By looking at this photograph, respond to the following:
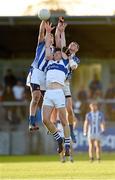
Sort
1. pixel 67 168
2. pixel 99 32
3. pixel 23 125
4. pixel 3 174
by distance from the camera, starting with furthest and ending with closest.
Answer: pixel 99 32 < pixel 23 125 < pixel 67 168 < pixel 3 174

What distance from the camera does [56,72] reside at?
22.2 m

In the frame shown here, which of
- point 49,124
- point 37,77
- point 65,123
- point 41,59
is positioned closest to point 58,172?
point 65,123

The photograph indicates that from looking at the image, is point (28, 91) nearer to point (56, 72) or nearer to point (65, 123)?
point (65, 123)

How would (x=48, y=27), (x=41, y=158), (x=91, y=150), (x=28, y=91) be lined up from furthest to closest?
(x=28, y=91)
(x=41, y=158)
(x=91, y=150)
(x=48, y=27)

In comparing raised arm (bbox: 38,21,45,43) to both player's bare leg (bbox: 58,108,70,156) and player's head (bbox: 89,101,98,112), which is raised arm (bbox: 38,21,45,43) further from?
player's head (bbox: 89,101,98,112)

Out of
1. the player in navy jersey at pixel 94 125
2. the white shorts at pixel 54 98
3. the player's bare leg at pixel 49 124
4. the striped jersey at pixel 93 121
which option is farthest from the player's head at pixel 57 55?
the striped jersey at pixel 93 121

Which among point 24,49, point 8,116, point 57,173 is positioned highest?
point 24,49

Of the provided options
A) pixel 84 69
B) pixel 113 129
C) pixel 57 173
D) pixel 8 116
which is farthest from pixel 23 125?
pixel 57 173

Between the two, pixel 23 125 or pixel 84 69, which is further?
pixel 84 69

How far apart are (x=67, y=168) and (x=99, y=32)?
1690cm

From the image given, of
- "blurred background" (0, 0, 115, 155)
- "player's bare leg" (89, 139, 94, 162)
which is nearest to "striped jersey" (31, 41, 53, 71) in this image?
"player's bare leg" (89, 139, 94, 162)

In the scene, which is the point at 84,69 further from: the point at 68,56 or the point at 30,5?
the point at 68,56

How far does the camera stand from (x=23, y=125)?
115 feet

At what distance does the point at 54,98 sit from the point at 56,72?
0.60 m
